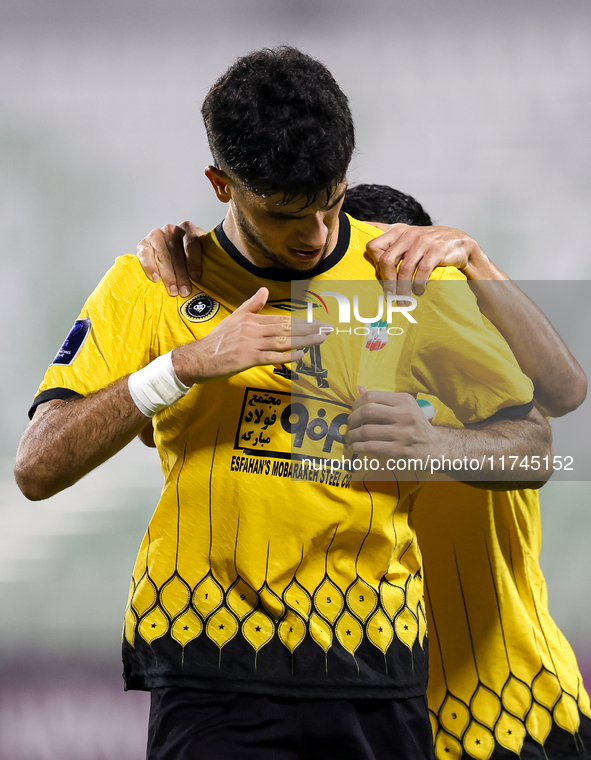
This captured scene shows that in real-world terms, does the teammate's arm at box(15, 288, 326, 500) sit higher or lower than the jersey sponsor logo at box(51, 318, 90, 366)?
lower

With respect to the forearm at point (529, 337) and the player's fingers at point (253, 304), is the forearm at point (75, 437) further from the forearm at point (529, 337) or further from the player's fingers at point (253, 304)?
the forearm at point (529, 337)

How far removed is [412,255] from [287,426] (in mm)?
316

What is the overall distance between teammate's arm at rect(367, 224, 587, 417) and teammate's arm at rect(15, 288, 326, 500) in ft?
0.80

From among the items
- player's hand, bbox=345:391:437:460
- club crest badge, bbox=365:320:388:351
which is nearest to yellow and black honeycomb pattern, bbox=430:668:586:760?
player's hand, bbox=345:391:437:460

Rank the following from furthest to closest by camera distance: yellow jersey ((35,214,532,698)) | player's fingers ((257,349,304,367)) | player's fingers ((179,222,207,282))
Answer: player's fingers ((179,222,207,282)) → yellow jersey ((35,214,532,698)) → player's fingers ((257,349,304,367))

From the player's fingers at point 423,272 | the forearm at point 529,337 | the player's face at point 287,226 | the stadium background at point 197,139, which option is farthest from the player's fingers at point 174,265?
the stadium background at point 197,139

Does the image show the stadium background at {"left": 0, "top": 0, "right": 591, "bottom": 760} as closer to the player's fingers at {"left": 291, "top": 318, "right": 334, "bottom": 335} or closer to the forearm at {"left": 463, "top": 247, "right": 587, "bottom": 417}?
the forearm at {"left": 463, "top": 247, "right": 587, "bottom": 417}

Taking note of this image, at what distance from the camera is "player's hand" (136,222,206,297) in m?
1.15

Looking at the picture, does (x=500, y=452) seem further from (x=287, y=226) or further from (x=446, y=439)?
(x=287, y=226)

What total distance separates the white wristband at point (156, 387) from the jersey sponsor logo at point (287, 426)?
0.42 feet

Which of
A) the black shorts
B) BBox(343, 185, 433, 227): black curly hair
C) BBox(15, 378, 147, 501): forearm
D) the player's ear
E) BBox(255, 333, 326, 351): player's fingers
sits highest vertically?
BBox(343, 185, 433, 227): black curly hair

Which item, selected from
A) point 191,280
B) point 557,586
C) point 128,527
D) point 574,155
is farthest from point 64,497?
point 574,155

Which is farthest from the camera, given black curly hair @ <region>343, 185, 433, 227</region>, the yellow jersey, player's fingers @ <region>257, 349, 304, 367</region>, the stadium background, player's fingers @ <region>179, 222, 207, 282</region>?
the stadium background

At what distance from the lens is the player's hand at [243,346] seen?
97cm
